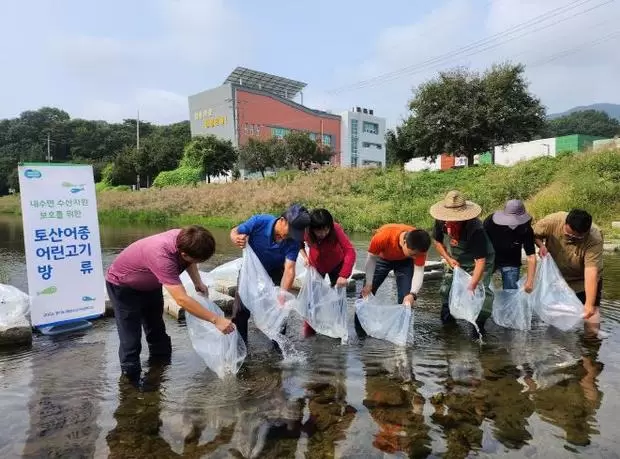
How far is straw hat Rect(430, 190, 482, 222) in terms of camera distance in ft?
13.9

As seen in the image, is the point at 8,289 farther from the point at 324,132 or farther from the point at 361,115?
the point at 361,115

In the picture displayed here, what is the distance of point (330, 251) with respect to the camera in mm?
4305

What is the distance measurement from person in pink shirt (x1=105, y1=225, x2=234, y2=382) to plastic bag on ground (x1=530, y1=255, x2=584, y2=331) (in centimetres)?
300

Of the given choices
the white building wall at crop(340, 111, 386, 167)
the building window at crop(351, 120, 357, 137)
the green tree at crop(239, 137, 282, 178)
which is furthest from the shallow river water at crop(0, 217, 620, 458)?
the building window at crop(351, 120, 357, 137)

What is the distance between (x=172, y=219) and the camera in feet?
78.4

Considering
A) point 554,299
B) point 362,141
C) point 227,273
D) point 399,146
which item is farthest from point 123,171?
point 554,299

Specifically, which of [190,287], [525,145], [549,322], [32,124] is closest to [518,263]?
[549,322]

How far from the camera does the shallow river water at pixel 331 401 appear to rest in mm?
2689

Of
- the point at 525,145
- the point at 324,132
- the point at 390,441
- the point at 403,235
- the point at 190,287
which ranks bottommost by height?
the point at 390,441

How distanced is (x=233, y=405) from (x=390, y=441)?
1053 millimetres

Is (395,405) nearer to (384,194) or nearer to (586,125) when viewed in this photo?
(384,194)

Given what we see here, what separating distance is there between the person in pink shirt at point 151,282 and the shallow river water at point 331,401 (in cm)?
36

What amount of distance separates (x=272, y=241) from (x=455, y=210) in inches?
67.7

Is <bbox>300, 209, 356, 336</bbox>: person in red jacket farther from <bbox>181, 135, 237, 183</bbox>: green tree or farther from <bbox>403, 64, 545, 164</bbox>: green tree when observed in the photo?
<bbox>181, 135, 237, 183</bbox>: green tree
